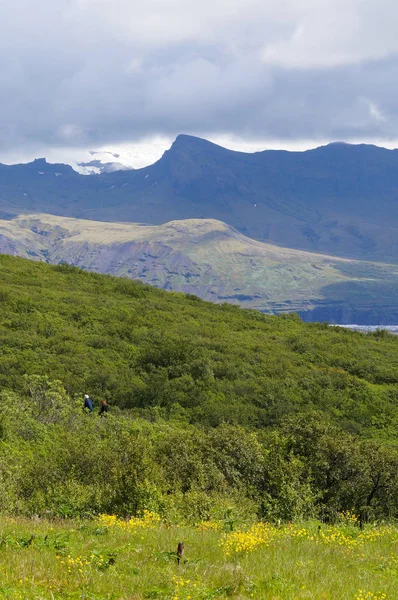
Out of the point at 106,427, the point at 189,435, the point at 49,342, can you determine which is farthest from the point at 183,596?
the point at 49,342

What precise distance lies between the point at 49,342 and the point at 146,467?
27390mm

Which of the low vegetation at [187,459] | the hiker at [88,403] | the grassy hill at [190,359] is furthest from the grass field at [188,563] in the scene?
the grassy hill at [190,359]

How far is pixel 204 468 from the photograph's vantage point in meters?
19.4

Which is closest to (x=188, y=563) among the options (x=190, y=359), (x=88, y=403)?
(x=88, y=403)

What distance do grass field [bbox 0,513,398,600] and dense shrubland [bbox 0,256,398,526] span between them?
3.54m

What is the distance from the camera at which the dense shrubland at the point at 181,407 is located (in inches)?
685

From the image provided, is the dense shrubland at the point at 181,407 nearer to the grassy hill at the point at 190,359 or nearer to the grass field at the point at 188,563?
the grassy hill at the point at 190,359

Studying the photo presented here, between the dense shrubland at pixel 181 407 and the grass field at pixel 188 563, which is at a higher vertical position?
the grass field at pixel 188 563

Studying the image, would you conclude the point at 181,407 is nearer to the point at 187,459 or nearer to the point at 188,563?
the point at 187,459

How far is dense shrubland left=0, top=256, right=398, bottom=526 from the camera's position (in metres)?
17.4

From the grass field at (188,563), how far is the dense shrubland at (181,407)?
11.6 feet

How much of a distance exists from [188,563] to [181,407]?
27183 mm

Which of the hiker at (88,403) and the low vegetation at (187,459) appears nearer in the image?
the low vegetation at (187,459)

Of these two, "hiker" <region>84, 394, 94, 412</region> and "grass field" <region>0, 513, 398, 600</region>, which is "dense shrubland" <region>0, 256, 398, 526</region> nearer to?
"hiker" <region>84, 394, 94, 412</region>
